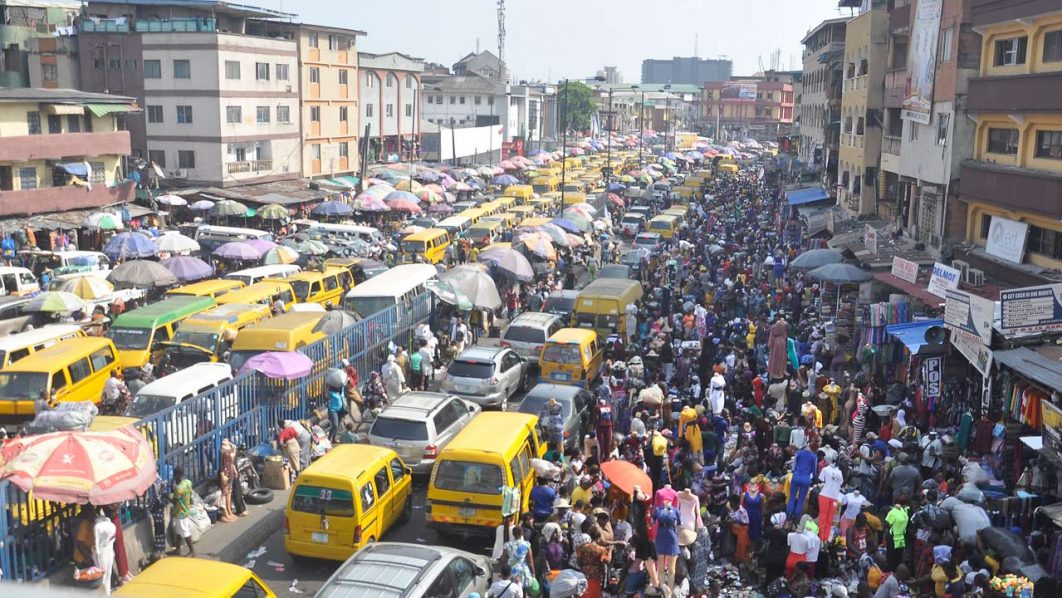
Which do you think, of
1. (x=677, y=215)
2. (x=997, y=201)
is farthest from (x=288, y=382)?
(x=677, y=215)

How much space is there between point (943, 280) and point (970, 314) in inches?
90.3

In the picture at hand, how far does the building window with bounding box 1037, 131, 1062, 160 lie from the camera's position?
19547 millimetres

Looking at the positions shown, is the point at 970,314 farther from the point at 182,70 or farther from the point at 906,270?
the point at 182,70

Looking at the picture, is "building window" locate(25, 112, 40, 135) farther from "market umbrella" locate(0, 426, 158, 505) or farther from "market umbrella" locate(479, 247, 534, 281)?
"market umbrella" locate(0, 426, 158, 505)

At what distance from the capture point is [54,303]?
22750 millimetres

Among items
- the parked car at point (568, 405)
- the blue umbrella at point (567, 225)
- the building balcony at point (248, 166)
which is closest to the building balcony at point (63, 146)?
the building balcony at point (248, 166)

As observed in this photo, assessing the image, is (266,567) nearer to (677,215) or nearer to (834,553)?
(834,553)

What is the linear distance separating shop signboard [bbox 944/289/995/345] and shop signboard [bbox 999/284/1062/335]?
0.92 ft

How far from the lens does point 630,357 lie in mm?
22719

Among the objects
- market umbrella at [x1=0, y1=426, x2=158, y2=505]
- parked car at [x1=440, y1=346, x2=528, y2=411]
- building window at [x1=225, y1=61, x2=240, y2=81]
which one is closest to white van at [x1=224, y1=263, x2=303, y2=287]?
parked car at [x1=440, y1=346, x2=528, y2=411]

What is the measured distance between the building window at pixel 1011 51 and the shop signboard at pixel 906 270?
4936 mm

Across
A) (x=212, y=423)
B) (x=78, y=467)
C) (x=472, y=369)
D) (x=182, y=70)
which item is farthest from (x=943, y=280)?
(x=182, y=70)

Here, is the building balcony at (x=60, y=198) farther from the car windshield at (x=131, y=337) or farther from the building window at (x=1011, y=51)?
the building window at (x=1011, y=51)

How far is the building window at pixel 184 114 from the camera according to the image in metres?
47.4
